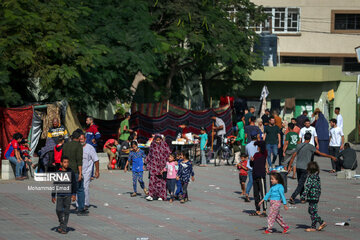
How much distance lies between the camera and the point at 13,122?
23.0m

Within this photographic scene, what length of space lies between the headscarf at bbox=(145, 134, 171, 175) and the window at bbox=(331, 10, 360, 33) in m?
40.1

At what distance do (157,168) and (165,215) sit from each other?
249 cm

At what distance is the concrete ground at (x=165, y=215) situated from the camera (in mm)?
13719

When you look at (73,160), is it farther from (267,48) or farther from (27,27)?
(267,48)

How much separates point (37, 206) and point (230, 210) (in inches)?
173

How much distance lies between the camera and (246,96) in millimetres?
45344

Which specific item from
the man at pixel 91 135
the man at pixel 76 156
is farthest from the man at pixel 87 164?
the man at pixel 91 135

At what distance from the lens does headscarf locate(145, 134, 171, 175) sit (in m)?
18.3

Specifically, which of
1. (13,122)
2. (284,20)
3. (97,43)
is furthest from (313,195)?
(284,20)

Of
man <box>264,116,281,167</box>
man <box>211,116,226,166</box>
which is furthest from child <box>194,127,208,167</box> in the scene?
man <box>264,116,281,167</box>

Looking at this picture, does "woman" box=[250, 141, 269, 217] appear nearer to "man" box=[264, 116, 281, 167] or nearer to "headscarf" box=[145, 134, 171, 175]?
"headscarf" box=[145, 134, 171, 175]

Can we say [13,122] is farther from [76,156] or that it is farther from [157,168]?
[76,156]

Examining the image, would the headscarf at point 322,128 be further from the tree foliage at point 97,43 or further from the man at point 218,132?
the tree foliage at point 97,43

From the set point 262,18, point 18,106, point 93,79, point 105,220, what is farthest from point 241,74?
point 105,220
